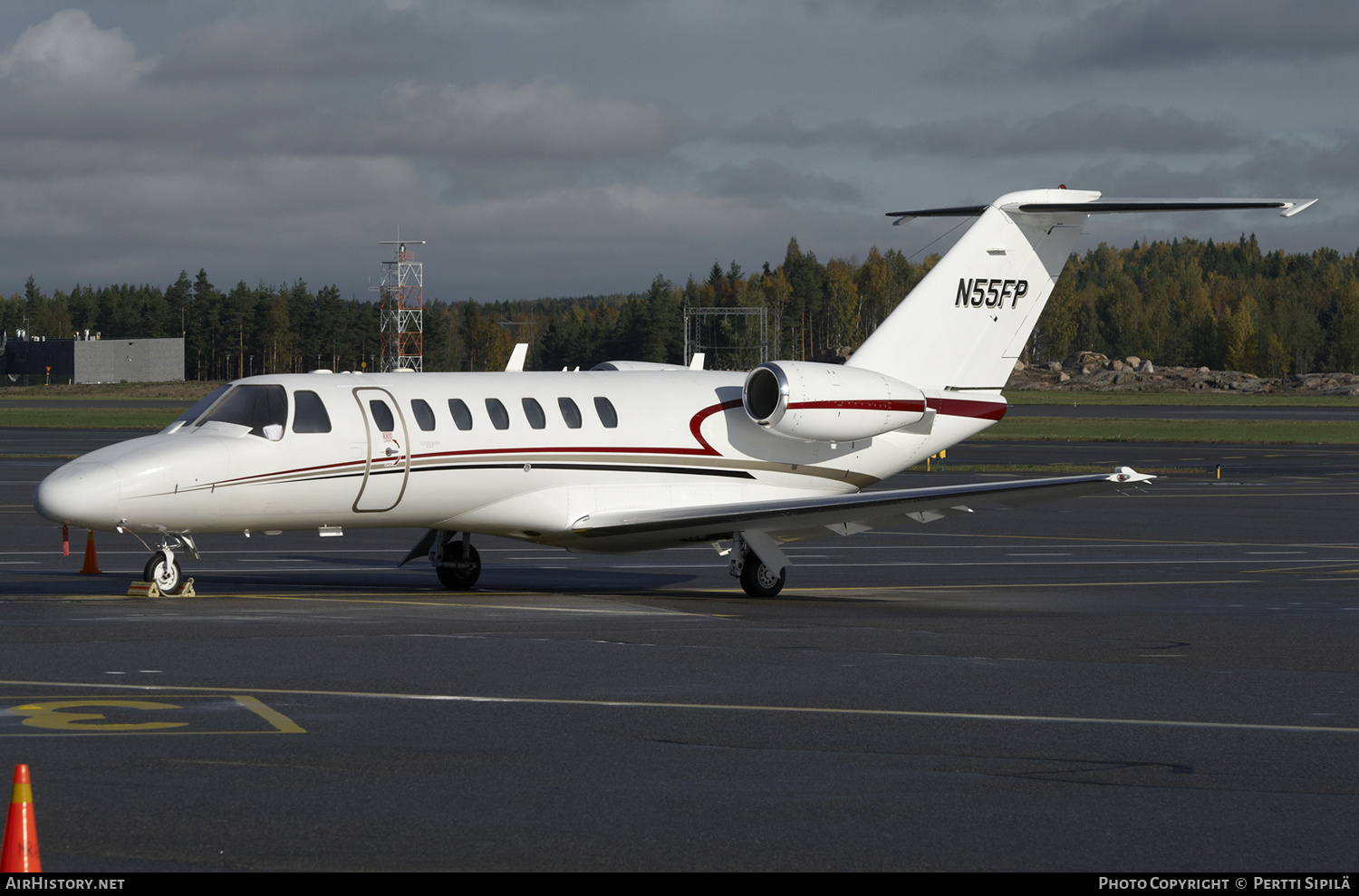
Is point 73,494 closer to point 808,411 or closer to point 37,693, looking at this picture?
point 37,693

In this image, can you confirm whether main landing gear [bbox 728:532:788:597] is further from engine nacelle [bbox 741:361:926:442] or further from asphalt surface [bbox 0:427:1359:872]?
engine nacelle [bbox 741:361:926:442]

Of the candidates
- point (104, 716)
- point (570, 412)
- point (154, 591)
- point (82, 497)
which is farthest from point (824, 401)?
point (104, 716)

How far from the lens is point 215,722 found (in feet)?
36.6

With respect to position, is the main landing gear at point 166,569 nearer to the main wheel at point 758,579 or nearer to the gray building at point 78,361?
the main wheel at point 758,579

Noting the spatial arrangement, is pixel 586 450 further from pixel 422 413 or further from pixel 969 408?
pixel 969 408

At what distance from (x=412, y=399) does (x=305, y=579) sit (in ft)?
11.4

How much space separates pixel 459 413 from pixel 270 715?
935 centimetres

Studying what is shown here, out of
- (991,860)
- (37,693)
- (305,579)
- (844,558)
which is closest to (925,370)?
(844,558)

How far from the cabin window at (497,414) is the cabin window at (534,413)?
275mm

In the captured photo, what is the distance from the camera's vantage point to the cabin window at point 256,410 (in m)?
19.5

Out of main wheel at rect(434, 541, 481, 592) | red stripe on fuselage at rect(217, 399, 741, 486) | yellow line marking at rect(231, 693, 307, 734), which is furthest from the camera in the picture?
main wheel at rect(434, 541, 481, 592)

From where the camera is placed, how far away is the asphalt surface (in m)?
8.05

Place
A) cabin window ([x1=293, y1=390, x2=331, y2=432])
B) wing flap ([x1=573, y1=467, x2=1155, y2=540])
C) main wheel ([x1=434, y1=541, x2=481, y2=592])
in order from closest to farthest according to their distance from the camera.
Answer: wing flap ([x1=573, y1=467, x2=1155, y2=540]) → cabin window ([x1=293, y1=390, x2=331, y2=432]) → main wheel ([x1=434, y1=541, x2=481, y2=592])

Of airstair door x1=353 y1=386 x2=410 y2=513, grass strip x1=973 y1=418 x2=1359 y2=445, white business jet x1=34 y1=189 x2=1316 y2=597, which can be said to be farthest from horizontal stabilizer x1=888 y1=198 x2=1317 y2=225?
grass strip x1=973 y1=418 x2=1359 y2=445
